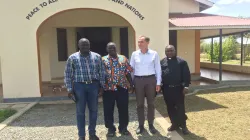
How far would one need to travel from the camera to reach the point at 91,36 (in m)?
12.9

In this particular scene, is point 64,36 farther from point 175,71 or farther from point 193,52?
point 175,71

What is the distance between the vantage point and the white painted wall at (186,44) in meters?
13.0

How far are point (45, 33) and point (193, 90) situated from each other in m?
6.93

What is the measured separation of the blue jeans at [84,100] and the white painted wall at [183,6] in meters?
9.59

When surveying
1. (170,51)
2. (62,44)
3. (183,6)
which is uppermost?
(183,6)

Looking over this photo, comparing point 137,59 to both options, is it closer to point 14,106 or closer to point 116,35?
point 14,106

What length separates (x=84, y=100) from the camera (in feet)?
15.6

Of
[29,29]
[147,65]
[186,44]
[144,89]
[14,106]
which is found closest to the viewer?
[147,65]

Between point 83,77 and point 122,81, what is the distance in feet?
2.43

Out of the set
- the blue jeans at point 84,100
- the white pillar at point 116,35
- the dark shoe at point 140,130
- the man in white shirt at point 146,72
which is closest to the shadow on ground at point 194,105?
the dark shoe at point 140,130

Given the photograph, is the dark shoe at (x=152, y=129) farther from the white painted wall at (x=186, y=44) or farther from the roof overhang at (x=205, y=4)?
the roof overhang at (x=205, y=4)

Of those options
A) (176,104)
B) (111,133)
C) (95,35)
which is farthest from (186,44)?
(111,133)

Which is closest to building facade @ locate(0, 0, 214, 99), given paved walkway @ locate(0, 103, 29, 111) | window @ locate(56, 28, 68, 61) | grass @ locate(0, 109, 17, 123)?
paved walkway @ locate(0, 103, 29, 111)

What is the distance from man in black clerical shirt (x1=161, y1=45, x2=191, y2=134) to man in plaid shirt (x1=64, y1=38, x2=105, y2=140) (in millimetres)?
1269
